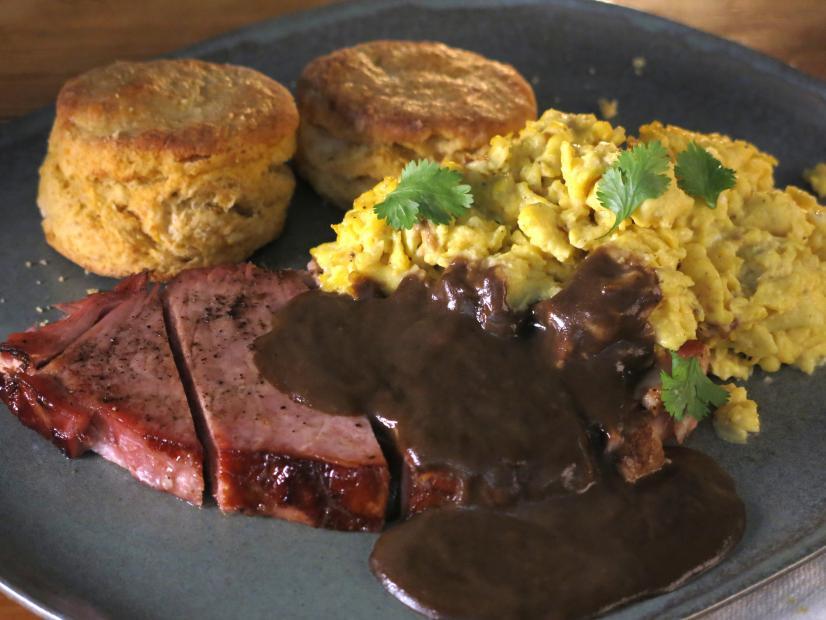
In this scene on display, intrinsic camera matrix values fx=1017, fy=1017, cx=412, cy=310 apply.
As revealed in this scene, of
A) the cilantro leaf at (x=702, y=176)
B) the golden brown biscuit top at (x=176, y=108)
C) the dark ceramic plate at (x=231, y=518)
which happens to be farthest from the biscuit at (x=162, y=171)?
the cilantro leaf at (x=702, y=176)

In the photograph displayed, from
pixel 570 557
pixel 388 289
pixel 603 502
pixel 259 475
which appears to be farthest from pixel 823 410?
pixel 259 475

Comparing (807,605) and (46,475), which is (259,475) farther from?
(807,605)

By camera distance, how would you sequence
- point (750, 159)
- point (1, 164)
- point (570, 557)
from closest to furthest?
point (570, 557), point (750, 159), point (1, 164)

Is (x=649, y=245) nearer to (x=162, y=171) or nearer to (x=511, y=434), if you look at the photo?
(x=511, y=434)

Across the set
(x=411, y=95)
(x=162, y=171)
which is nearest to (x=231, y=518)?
(x=162, y=171)

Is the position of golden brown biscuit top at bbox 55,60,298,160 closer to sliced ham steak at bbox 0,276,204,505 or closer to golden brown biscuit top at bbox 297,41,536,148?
golden brown biscuit top at bbox 297,41,536,148

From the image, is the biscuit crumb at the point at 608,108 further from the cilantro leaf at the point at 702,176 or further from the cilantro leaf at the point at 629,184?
the cilantro leaf at the point at 629,184

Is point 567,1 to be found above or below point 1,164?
above
